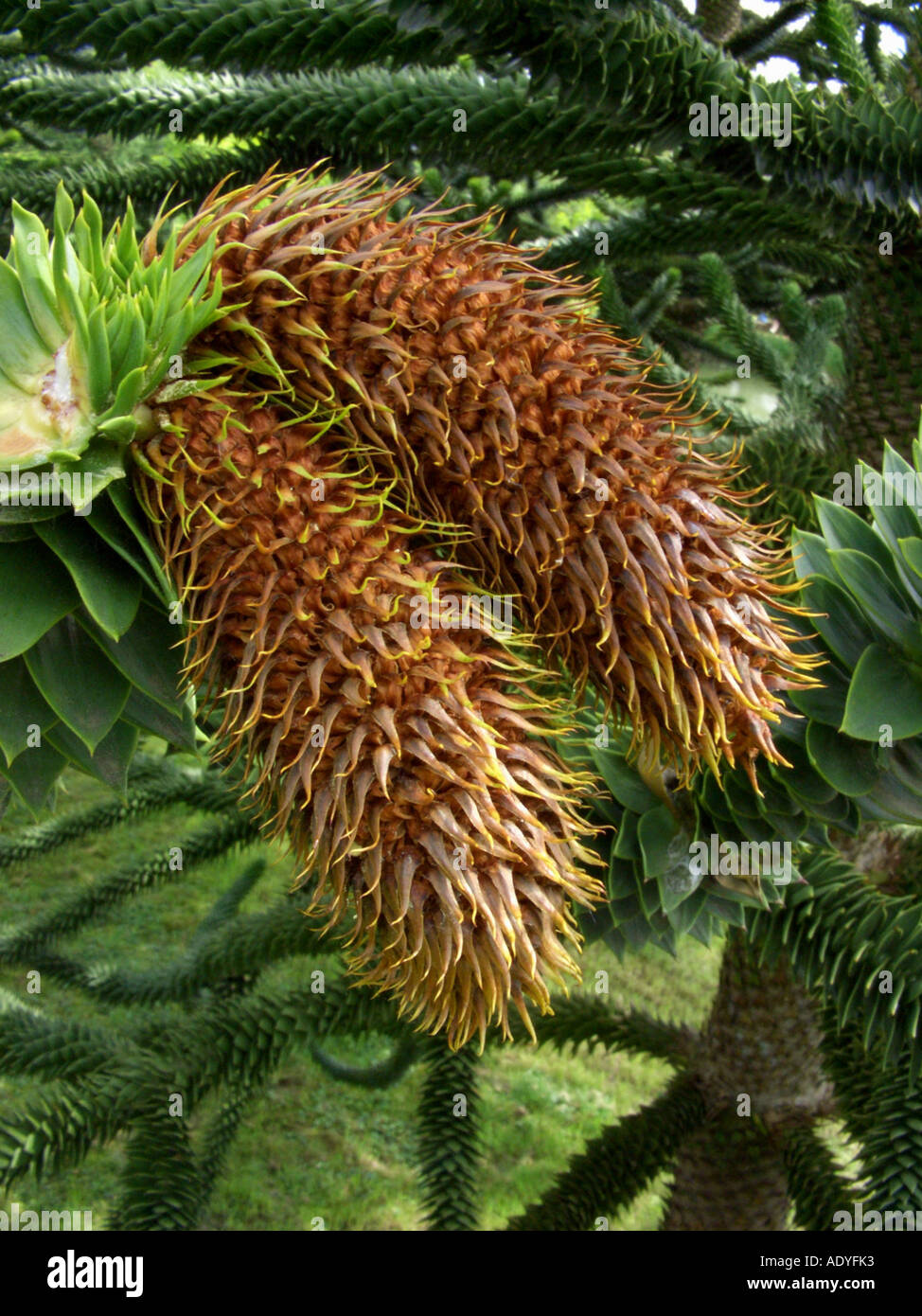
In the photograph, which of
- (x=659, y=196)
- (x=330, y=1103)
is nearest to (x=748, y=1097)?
(x=659, y=196)

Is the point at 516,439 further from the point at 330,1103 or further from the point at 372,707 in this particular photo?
the point at 330,1103

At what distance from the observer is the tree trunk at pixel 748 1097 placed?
2.34m

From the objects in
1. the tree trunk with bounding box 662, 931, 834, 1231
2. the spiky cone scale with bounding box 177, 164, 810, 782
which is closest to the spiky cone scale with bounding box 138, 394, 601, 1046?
the spiky cone scale with bounding box 177, 164, 810, 782

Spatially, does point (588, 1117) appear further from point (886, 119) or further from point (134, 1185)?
point (886, 119)

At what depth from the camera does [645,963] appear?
580 cm

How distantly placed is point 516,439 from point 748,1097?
207 centimetres

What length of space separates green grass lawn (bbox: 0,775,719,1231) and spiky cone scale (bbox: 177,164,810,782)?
2869 mm

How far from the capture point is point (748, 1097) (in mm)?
2359

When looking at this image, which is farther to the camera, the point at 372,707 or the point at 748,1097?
the point at 748,1097

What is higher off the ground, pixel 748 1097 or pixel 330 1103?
pixel 748 1097

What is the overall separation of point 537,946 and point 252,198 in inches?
24.4

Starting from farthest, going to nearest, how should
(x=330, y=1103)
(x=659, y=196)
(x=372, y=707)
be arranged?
(x=330, y=1103) < (x=659, y=196) < (x=372, y=707)

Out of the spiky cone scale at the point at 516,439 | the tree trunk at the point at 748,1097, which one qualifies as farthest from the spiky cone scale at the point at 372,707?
the tree trunk at the point at 748,1097

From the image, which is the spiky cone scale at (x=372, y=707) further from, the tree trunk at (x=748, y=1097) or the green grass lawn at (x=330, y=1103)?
the green grass lawn at (x=330, y=1103)
